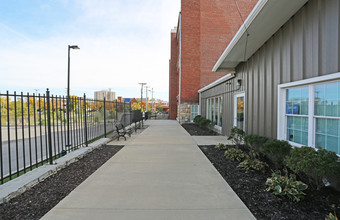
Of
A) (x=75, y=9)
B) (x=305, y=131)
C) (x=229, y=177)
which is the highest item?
(x=75, y=9)

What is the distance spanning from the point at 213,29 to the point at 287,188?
70.1 feet

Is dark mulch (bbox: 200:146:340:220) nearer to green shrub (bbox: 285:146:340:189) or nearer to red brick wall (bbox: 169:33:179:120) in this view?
green shrub (bbox: 285:146:340:189)

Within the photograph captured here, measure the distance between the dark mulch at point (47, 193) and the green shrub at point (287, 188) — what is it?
12.6 ft

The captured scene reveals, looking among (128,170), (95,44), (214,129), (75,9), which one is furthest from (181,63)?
(128,170)

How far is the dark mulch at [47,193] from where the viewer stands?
9.95 feet

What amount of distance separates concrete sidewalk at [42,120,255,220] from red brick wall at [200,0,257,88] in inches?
691

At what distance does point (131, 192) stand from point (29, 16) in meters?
11.6

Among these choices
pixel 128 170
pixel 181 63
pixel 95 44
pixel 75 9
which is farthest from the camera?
pixel 181 63

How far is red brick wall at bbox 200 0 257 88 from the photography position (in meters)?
21.7

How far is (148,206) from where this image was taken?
3.20 meters

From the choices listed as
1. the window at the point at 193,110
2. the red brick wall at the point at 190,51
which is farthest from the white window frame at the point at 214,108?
the red brick wall at the point at 190,51

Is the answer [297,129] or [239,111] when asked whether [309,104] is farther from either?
[239,111]

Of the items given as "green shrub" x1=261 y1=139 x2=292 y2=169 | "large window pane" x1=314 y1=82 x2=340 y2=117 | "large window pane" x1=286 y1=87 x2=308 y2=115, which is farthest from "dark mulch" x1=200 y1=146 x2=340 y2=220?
"large window pane" x1=286 y1=87 x2=308 y2=115

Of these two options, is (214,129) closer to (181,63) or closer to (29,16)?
(181,63)
